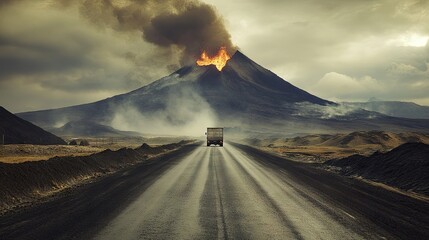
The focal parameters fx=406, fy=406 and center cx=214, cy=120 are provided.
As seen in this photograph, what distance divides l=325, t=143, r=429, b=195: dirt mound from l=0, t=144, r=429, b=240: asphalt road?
403 cm

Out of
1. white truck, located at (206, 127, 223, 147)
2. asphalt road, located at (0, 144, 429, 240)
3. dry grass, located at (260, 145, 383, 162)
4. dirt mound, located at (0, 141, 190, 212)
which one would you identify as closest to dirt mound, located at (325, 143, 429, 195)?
asphalt road, located at (0, 144, 429, 240)

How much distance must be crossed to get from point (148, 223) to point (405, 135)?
91606 millimetres

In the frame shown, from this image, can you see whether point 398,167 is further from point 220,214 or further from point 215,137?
point 215,137

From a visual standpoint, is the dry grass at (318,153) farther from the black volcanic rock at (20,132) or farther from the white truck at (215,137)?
the black volcanic rock at (20,132)

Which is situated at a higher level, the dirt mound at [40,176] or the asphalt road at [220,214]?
the dirt mound at [40,176]

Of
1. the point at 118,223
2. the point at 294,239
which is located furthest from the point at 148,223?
the point at 294,239

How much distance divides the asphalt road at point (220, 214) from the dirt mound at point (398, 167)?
4.03 m

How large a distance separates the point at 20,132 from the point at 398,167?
76874 mm

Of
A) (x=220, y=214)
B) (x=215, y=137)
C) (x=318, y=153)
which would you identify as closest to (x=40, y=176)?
(x=220, y=214)

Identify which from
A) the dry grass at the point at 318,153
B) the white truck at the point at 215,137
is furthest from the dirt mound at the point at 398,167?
the white truck at the point at 215,137

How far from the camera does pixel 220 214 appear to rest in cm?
1174

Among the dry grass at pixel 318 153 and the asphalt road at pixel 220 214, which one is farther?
the dry grass at pixel 318 153

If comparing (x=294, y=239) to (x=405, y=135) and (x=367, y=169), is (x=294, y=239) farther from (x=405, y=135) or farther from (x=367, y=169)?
(x=405, y=135)

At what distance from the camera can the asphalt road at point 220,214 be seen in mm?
9562
